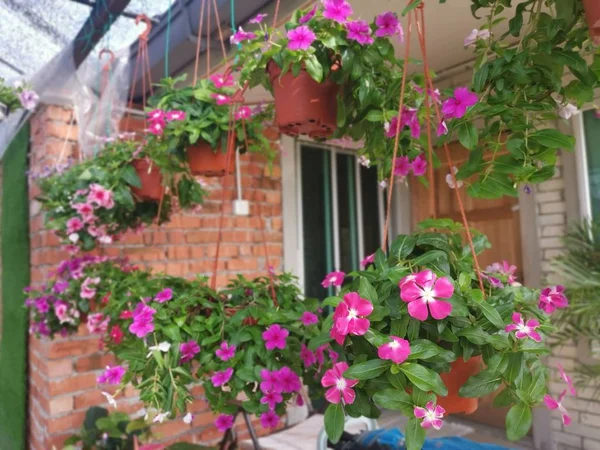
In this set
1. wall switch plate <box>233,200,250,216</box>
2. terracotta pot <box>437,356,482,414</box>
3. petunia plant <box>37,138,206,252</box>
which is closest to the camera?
terracotta pot <box>437,356,482,414</box>

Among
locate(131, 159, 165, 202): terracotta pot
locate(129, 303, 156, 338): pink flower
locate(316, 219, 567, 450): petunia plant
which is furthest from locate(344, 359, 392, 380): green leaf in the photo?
locate(131, 159, 165, 202): terracotta pot

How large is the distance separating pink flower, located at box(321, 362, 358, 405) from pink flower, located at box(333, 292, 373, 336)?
6 cm

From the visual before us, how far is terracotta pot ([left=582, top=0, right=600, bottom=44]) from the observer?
23.4 inches

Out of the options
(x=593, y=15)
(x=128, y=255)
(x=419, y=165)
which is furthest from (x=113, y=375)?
(x=128, y=255)

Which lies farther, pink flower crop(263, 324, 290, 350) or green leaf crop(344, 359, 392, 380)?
pink flower crop(263, 324, 290, 350)

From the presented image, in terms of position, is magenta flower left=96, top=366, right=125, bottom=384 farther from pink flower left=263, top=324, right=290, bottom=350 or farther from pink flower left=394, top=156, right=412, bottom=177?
pink flower left=394, top=156, right=412, bottom=177

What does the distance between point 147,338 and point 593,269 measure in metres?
1.86

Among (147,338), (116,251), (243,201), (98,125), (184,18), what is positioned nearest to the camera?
(147,338)

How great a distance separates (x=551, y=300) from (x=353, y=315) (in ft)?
1.22

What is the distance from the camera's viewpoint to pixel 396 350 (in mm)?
569

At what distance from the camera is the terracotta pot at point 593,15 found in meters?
0.59

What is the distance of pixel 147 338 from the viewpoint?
1000 mm

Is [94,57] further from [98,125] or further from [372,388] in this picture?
[372,388]

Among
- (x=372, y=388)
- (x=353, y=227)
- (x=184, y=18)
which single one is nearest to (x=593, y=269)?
(x=353, y=227)
